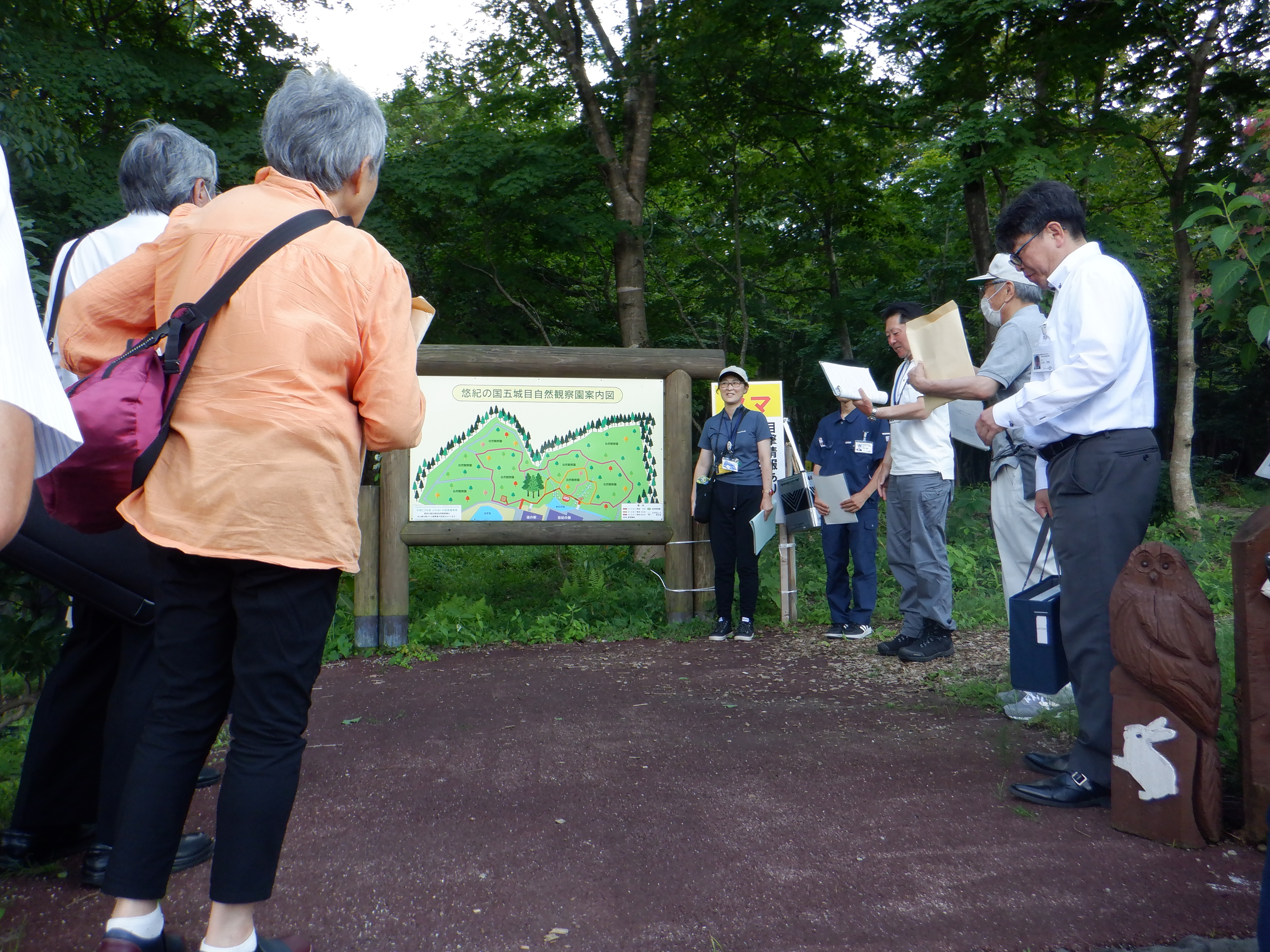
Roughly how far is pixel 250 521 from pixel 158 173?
4.96ft

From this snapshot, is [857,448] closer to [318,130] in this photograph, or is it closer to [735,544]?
[735,544]

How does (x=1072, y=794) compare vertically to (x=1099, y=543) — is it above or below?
below

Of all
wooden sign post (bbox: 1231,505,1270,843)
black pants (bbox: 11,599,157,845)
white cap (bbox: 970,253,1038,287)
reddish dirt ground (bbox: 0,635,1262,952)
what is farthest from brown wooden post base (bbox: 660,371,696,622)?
black pants (bbox: 11,599,157,845)

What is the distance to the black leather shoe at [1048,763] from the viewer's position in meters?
3.56

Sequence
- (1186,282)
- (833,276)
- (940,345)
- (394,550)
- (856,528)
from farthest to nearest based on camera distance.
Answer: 1. (833,276)
2. (1186,282)
3. (856,528)
4. (394,550)
5. (940,345)

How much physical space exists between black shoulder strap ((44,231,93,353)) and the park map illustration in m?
3.83

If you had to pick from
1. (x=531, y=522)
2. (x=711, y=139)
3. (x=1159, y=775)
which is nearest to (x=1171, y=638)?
(x=1159, y=775)

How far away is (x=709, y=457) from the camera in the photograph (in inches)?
270

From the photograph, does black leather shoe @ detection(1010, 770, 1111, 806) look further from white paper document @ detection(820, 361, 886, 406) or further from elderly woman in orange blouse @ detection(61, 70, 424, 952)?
white paper document @ detection(820, 361, 886, 406)

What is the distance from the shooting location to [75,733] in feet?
8.81

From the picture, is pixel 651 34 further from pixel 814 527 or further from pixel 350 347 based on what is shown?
pixel 350 347

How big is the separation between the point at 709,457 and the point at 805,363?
1354 centimetres

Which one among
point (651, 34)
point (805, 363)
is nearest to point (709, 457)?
point (651, 34)

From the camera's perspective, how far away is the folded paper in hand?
428 cm
